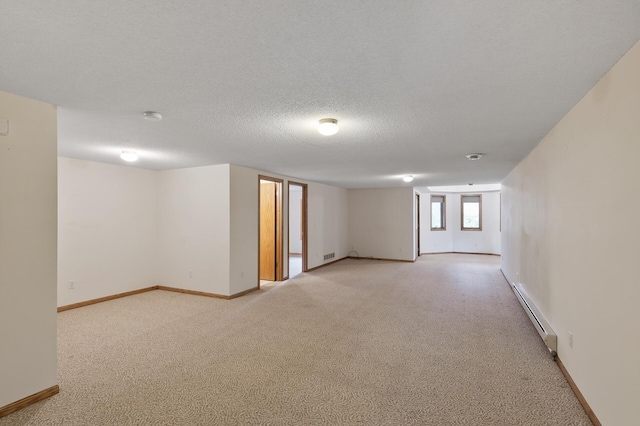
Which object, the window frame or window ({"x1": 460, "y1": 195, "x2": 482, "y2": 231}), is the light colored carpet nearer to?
the window frame

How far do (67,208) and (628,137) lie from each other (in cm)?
593

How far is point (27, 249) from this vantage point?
2248 mm

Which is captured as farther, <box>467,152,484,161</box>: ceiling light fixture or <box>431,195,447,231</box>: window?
<box>431,195,447,231</box>: window

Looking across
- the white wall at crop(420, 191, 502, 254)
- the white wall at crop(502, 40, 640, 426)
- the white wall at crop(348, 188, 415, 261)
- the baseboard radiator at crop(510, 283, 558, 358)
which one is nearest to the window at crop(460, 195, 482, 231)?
the white wall at crop(420, 191, 502, 254)

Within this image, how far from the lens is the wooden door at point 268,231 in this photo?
251 inches

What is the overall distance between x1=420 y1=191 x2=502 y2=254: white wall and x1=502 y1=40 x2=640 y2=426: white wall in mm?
7487

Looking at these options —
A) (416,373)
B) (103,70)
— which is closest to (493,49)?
(103,70)

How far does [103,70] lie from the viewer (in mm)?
1832

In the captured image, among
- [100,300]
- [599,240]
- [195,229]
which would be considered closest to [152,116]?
[195,229]

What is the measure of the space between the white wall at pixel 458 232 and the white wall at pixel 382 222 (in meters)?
1.81

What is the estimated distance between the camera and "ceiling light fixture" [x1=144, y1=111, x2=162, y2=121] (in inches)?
101

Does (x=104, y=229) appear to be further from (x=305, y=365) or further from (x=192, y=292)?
(x=305, y=365)

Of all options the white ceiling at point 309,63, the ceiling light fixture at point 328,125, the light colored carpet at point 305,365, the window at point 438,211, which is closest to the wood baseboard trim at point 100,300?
the light colored carpet at point 305,365

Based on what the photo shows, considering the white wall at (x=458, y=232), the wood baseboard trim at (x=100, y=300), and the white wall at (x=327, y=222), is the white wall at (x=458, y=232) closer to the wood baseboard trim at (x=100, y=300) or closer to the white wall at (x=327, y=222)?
the white wall at (x=327, y=222)
